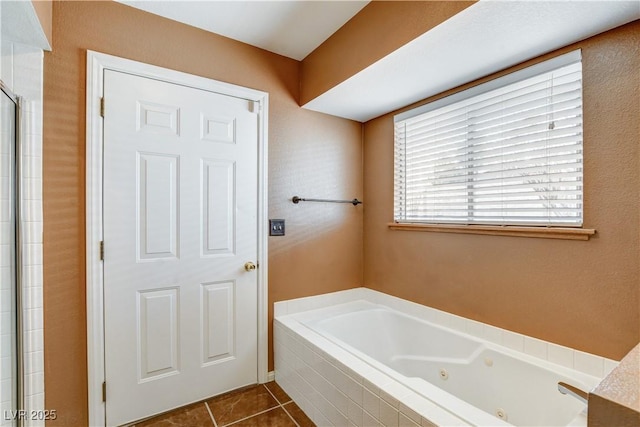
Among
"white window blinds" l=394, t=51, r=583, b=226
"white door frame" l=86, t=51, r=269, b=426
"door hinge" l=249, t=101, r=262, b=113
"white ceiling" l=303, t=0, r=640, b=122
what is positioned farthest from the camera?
"door hinge" l=249, t=101, r=262, b=113

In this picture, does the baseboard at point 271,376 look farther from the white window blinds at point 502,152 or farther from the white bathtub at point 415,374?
the white window blinds at point 502,152

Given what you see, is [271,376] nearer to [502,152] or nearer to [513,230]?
[513,230]

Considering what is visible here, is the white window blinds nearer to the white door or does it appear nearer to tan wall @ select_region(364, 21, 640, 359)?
tan wall @ select_region(364, 21, 640, 359)

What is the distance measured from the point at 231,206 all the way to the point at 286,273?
64 centimetres

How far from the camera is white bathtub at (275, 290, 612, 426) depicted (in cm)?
122

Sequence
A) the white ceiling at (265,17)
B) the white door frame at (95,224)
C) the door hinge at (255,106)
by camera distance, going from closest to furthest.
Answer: the white door frame at (95,224)
the white ceiling at (265,17)
the door hinge at (255,106)

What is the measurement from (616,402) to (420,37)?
146 cm

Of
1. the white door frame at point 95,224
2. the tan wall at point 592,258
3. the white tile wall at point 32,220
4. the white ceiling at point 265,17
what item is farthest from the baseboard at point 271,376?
the white ceiling at point 265,17

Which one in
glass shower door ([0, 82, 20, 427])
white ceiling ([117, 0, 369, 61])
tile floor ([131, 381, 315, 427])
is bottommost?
tile floor ([131, 381, 315, 427])

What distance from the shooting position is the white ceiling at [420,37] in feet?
4.05

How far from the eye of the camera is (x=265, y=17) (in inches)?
71.2

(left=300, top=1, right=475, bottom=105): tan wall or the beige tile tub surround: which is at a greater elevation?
(left=300, top=1, right=475, bottom=105): tan wall

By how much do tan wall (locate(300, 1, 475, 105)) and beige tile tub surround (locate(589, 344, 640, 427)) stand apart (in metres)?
1.31

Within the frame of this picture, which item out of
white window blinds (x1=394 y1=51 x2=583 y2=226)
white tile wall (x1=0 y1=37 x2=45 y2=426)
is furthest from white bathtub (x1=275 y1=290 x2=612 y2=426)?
white tile wall (x1=0 y1=37 x2=45 y2=426)
